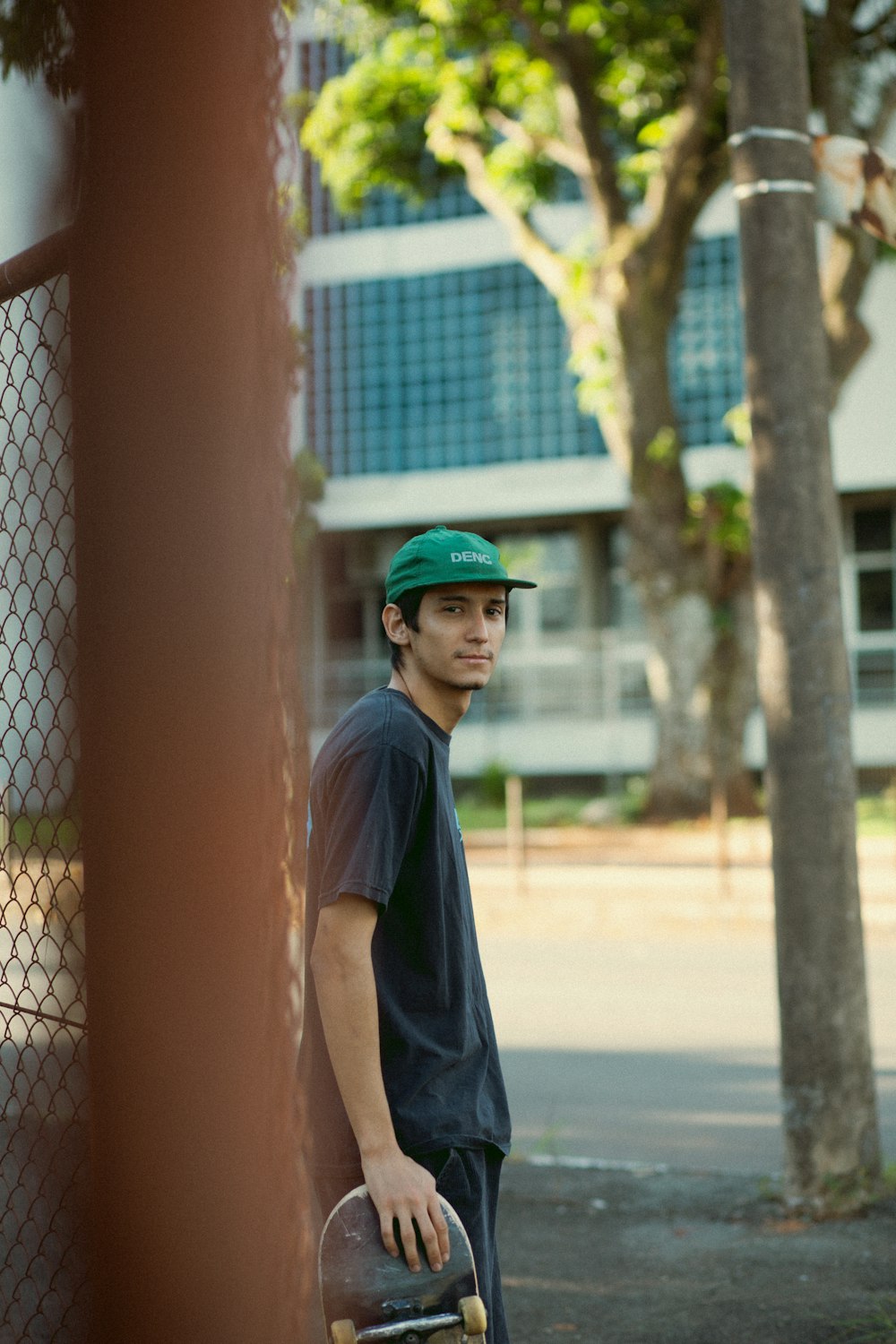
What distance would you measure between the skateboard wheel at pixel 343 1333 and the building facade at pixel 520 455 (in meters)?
23.8

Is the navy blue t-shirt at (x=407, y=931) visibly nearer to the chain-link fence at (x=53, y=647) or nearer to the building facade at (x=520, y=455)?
the chain-link fence at (x=53, y=647)

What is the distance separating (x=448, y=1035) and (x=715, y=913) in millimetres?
11346

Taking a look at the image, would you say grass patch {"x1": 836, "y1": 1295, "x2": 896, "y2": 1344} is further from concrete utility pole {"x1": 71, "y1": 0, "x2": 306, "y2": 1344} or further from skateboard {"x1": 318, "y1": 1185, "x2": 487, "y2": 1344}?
concrete utility pole {"x1": 71, "y1": 0, "x2": 306, "y2": 1344}

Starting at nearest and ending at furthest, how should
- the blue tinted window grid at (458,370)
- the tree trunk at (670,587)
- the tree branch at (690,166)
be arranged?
the tree branch at (690,166) < the tree trunk at (670,587) < the blue tinted window grid at (458,370)

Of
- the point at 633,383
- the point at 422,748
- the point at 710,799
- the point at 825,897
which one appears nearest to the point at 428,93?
the point at 633,383

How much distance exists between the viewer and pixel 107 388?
188 cm

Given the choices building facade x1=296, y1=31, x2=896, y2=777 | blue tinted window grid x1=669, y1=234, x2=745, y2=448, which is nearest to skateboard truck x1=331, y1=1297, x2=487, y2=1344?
building facade x1=296, y1=31, x2=896, y2=777

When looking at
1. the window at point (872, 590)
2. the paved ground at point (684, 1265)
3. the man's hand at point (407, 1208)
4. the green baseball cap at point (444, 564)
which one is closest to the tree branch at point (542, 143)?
the window at point (872, 590)

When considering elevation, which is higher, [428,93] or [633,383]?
[428,93]

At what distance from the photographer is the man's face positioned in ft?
9.21

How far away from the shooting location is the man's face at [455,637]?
281 cm

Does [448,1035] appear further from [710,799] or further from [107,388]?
[710,799]

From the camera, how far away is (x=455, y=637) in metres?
2.81

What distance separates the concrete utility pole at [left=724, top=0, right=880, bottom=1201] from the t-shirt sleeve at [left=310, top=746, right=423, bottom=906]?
293cm
